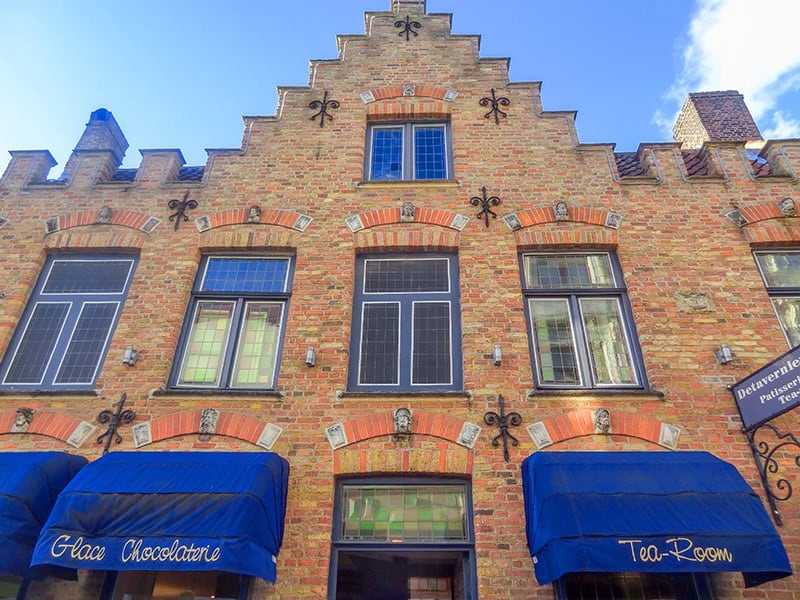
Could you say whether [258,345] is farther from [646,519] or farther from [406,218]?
[646,519]

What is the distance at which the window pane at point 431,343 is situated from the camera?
6887mm

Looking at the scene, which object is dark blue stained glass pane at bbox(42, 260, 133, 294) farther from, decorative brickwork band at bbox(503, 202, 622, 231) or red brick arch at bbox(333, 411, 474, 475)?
decorative brickwork band at bbox(503, 202, 622, 231)

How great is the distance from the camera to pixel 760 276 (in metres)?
7.43

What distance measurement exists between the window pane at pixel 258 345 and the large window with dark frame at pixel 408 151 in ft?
9.67

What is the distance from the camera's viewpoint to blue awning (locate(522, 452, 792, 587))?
4.63 metres

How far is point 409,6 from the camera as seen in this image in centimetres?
1123

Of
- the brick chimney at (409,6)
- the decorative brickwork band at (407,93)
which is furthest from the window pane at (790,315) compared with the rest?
the brick chimney at (409,6)

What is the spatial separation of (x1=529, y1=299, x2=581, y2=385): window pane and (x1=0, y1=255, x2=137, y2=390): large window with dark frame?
583cm

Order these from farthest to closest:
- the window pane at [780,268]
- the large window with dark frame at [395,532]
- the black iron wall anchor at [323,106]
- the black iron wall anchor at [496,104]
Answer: the black iron wall anchor at [323,106] → the black iron wall anchor at [496,104] → the window pane at [780,268] → the large window with dark frame at [395,532]

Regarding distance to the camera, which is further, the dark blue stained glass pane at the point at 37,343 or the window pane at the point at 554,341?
the dark blue stained glass pane at the point at 37,343

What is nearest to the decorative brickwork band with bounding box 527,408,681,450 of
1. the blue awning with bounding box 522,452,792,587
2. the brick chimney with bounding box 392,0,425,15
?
the blue awning with bounding box 522,452,792,587

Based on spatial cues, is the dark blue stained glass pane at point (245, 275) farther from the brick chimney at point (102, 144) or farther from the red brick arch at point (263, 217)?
the brick chimney at point (102, 144)

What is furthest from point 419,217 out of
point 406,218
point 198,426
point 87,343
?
point 87,343

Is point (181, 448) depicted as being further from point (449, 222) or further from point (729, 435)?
point (729, 435)
